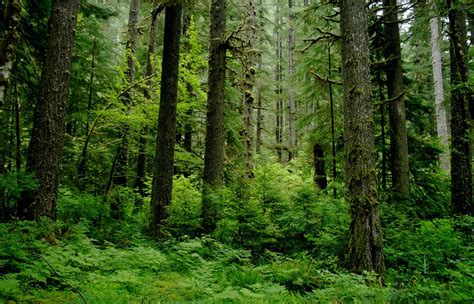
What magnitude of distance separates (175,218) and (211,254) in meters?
1.94

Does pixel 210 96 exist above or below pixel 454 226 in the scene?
above

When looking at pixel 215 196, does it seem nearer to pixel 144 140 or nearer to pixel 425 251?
pixel 425 251

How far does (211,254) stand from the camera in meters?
6.23

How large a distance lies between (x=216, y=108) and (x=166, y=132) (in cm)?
164

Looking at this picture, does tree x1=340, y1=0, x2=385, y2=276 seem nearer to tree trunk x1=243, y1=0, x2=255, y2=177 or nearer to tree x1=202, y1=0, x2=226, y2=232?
tree x1=202, y1=0, x2=226, y2=232

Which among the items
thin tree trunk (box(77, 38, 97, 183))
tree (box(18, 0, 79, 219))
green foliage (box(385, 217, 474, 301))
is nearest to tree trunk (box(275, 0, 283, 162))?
thin tree trunk (box(77, 38, 97, 183))

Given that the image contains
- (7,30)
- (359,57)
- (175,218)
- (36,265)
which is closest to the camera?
(7,30)

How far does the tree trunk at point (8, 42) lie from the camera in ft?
12.0

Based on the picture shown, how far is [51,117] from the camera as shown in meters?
6.17

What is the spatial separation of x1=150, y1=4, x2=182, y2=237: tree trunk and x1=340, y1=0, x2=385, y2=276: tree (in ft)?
13.4

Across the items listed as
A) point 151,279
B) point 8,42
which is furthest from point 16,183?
point 151,279

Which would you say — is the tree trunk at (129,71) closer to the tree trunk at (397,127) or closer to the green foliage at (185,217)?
the green foliage at (185,217)

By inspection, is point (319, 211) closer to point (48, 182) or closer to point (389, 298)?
point (389, 298)

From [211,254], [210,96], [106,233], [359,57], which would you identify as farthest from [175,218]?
[359,57]
